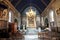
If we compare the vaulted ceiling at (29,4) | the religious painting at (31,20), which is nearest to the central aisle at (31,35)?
the religious painting at (31,20)

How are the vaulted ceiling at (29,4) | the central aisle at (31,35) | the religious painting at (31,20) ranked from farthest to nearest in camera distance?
the religious painting at (31,20), the vaulted ceiling at (29,4), the central aisle at (31,35)

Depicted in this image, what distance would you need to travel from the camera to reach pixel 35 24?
99.2 ft

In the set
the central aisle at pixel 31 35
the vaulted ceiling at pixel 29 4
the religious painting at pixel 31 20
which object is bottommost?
the central aisle at pixel 31 35

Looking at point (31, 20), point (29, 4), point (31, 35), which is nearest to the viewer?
point (31, 35)

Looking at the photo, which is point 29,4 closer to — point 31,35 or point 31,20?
point 31,20

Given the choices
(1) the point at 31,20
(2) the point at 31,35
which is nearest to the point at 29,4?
(1) the point at 31,20

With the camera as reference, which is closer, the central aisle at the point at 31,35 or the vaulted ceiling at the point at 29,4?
the central aisle at the point at 31,35

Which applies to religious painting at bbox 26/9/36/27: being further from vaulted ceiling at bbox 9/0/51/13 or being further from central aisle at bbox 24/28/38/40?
central aisle at bbox 24/28/38/40

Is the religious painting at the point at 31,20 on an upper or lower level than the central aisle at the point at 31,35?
upper

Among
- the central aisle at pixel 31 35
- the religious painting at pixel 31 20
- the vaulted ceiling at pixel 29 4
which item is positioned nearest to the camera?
the central aisle at pixel 31 35

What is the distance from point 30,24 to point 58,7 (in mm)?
16076

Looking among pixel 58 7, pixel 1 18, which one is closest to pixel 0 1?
pixel 1 18

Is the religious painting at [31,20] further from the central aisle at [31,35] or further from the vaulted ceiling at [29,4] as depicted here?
the central aisle at [31,35]

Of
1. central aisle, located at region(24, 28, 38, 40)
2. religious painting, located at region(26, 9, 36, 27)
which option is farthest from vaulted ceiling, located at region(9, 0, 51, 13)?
central aisle, located at region(24, 28, 38, 40)
